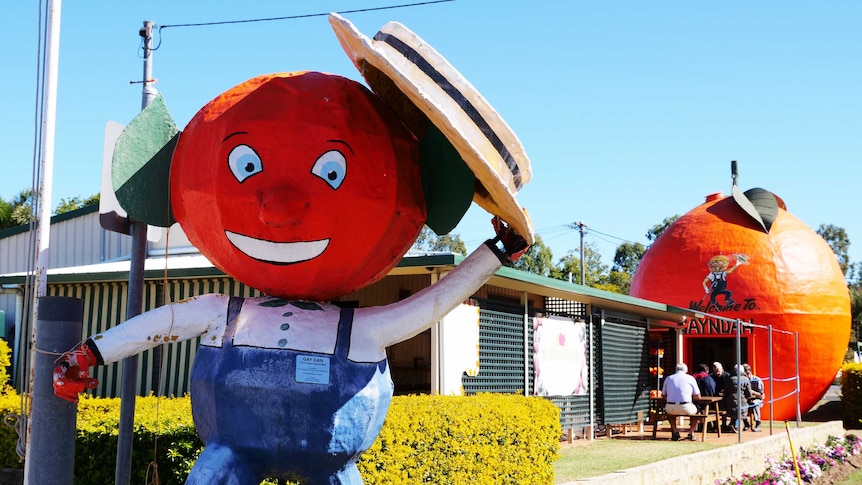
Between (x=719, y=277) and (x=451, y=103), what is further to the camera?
(x=719, y=277)

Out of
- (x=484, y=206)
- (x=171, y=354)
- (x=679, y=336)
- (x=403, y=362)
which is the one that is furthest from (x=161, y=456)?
(x=679, y=336)

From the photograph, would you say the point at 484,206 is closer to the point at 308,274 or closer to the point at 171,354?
the point at 308,274

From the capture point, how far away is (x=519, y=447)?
8.50 m

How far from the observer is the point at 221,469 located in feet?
12.3

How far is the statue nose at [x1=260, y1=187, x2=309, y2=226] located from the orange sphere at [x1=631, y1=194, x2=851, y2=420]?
1821cm

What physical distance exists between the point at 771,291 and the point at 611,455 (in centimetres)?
1024

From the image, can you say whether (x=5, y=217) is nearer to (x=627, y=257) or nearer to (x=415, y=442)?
(x=415, y=442)

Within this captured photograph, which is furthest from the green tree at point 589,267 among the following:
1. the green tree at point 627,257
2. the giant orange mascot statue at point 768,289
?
the giant orange mascot statue at point 768,289

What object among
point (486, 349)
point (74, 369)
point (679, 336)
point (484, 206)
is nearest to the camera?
point (74, 369)

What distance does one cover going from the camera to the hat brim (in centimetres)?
361

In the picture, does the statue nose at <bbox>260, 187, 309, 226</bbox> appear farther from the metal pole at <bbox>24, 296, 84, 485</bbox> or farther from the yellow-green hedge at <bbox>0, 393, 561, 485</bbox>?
the yellow-green hedge at <bbox>0, 393, 561, 485</bbox>

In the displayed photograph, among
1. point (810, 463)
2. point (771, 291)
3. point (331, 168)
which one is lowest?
point (810, 463)

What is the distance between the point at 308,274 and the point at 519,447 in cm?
502

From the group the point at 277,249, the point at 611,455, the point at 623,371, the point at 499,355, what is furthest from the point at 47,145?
the point at 623,371
